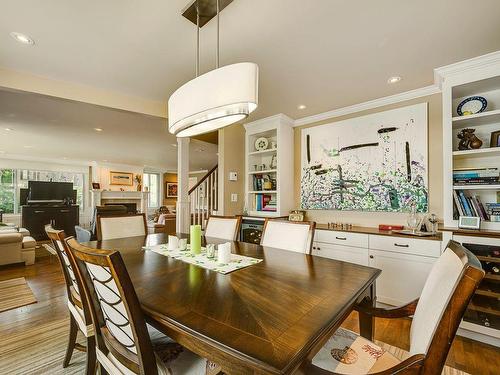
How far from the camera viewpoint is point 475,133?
2.40 m

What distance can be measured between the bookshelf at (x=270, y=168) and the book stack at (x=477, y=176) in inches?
77.0

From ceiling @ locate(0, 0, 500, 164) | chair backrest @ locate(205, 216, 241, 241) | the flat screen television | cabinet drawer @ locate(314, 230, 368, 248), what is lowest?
cabinet drawer @ locate(314, 230, 368, 248)

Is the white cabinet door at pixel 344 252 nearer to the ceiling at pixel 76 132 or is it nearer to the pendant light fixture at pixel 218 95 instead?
the pendant light fixture at pixel 218 95

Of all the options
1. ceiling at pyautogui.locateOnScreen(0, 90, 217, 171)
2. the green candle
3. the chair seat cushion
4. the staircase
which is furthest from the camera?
the staircase

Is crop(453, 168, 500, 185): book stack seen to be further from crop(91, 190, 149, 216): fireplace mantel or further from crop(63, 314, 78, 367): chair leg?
→ crop(91, 190, 149, 216): fireplace mantel

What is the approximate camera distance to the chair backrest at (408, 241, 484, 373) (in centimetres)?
67

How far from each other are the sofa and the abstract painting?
465cm

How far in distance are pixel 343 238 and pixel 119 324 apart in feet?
7.88

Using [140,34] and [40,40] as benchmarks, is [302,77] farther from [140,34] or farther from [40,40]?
[40,40]

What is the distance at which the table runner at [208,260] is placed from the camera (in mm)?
1440

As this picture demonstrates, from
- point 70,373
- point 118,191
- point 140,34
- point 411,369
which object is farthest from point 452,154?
point 118,191

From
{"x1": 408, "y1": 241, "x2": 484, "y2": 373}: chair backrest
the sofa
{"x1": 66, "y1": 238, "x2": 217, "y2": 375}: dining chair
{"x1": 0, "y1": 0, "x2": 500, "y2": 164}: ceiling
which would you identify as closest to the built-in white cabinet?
{"x1": 408, "y1": 241, "x2": 484, "y2": 373}: chair backrest

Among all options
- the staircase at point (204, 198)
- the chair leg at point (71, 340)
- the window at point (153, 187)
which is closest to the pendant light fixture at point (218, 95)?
the chair leg at point (71, 340)

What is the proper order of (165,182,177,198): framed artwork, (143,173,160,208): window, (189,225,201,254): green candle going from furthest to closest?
(165,182,177,198): framed artwork → (143,173,160,208): window → (189,225,201,254): green candle
